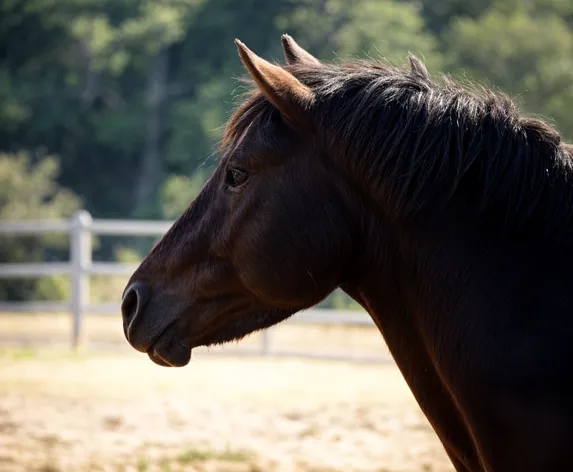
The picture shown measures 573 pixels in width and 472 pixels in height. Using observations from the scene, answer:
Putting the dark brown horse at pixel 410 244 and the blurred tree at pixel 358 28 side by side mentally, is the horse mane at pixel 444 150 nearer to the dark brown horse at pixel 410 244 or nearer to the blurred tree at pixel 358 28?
the dark brown horse at pixel 410 244

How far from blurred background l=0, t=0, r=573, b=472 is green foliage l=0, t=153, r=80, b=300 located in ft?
0.21

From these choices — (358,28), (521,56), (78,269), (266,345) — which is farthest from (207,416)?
(358,28)

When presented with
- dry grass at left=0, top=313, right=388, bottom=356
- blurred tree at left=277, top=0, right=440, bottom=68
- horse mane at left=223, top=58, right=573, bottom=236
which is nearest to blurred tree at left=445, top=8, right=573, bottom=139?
blurred tree at left=277, top=0, right=440, bottom=68

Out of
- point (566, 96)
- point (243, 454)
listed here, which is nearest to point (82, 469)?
point (243, 454)

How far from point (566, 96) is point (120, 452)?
2025cm

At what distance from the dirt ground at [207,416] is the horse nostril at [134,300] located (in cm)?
274

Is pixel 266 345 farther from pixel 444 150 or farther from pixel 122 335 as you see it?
pixel 444 150

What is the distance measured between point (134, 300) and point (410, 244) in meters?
0.83

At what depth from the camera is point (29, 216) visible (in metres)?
22.9

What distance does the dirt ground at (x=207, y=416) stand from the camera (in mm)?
5301

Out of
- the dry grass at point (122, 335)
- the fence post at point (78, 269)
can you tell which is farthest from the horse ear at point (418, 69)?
the fence post at point (78, 269)

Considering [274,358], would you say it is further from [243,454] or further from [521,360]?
[521,360]

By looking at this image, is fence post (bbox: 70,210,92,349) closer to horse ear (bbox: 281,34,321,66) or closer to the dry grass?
the dry grass

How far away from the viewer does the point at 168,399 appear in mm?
7699
